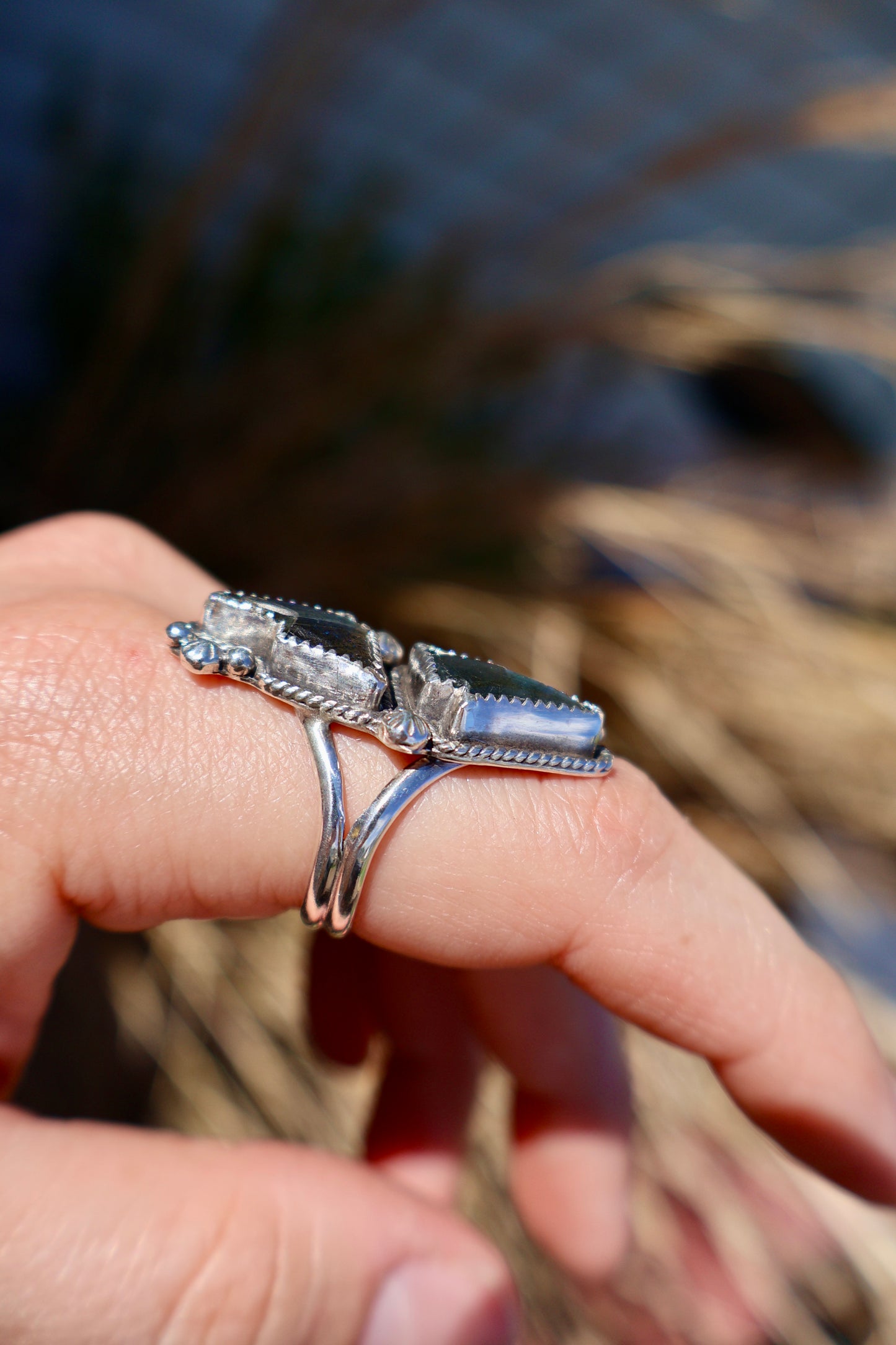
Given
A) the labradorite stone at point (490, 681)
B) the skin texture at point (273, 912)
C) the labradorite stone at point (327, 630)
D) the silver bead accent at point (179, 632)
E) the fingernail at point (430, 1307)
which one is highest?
the labradorite stone at point (490, 681)

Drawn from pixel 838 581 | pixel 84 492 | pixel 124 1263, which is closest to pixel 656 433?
pixel 838 581

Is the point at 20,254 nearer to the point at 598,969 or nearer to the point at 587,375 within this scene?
the point at 587,375

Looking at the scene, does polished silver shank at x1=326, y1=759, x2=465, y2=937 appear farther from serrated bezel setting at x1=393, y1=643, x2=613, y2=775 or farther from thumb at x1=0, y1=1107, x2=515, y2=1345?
thumb at x1=0, y1=1107, x2=515, y2=1345

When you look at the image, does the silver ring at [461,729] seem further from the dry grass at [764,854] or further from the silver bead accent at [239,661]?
the dry grass at [764,854]

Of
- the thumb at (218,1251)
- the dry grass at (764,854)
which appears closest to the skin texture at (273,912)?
the thumb at (218,1251)

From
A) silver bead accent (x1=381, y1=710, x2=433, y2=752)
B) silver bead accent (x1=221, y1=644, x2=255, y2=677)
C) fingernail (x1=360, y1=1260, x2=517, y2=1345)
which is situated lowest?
fingernail (x1=360, y1=1260, x2=517, y2=1345)

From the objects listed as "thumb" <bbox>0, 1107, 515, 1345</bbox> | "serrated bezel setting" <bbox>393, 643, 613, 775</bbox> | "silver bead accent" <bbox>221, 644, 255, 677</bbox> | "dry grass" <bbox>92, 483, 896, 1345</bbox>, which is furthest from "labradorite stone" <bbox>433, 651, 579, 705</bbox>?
"dry grass" <bbox>92, 483, 896, 1345</bbox>

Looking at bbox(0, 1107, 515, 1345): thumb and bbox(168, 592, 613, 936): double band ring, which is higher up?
bbox(168, 592, 613, 936): double band ring
